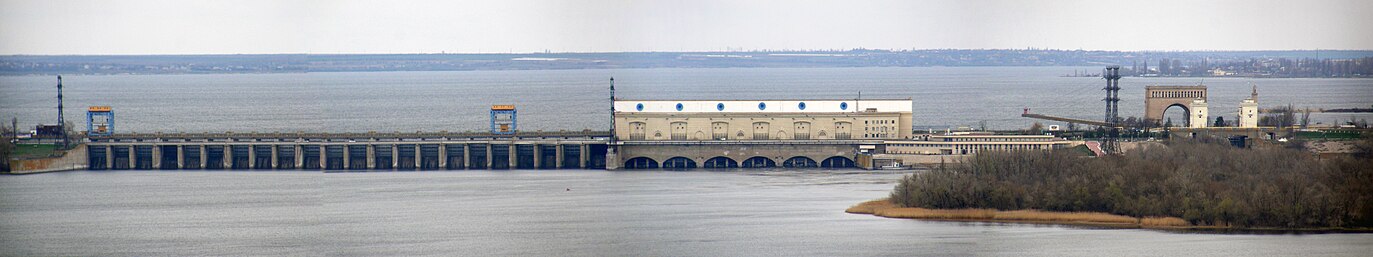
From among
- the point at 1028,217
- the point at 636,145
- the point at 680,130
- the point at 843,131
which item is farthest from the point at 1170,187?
the point at 636,145

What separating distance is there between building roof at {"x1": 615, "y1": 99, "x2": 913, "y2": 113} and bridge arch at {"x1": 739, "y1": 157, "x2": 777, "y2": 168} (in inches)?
66.7

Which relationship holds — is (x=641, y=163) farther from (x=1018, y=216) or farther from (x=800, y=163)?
(x=1018, y=216)

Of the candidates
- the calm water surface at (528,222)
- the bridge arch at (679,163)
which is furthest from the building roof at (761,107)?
the calm water surface at (528,222)

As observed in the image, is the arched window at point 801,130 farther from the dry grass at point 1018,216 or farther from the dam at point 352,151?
the dry grass at point 1018,216

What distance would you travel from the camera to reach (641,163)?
183ft

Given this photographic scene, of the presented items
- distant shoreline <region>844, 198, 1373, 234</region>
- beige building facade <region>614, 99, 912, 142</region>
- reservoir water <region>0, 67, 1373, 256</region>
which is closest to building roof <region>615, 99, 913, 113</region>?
beige building facade <region>614, 99, 912, 142</region>

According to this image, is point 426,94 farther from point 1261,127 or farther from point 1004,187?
point 1004,187

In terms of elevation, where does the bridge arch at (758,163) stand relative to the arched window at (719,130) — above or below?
below

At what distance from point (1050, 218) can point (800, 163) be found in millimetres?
16091

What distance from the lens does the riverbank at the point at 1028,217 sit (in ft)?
127

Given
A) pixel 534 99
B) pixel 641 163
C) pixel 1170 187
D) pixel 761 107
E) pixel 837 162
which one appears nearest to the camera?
pixel 1170 187

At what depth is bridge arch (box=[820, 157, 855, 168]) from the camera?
181ft

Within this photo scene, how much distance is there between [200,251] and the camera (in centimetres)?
3625

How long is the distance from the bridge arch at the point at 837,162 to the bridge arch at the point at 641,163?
458 cm
